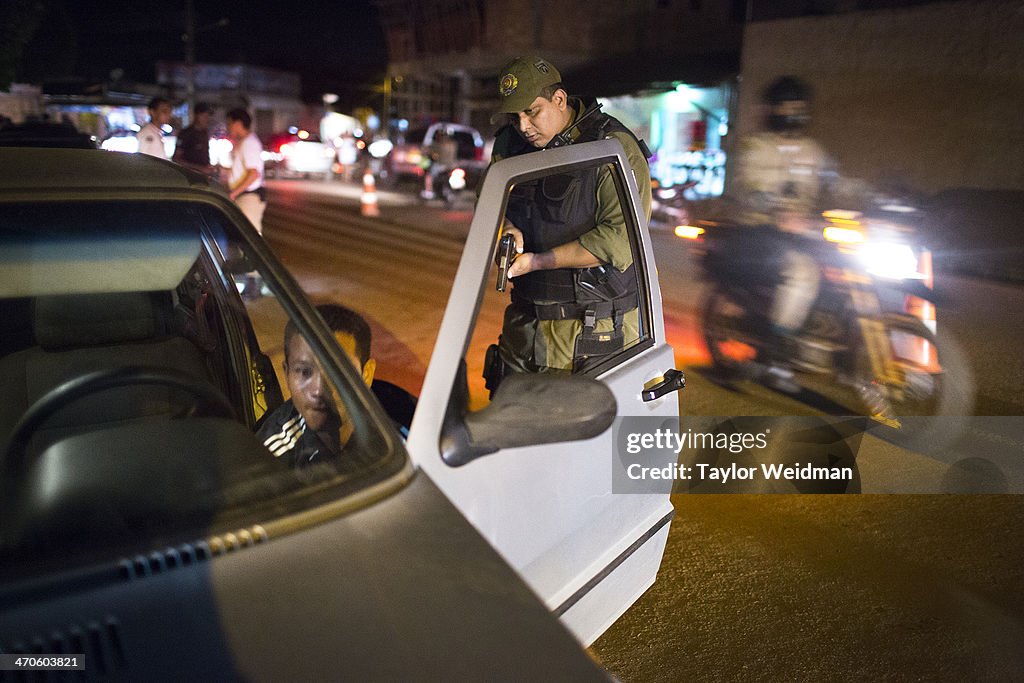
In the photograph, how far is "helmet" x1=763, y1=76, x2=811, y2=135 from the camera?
18.9 ft

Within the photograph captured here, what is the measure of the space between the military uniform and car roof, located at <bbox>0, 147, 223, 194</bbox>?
1.15 meters

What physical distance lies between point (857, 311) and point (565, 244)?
2682 mm

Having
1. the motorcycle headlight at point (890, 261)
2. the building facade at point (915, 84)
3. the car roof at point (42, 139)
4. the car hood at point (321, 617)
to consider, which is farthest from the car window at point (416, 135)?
the car hood at point (321, 617)

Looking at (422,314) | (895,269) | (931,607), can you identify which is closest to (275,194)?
(422,314)

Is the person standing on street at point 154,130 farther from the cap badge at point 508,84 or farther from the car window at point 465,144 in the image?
the car window at point 465,144

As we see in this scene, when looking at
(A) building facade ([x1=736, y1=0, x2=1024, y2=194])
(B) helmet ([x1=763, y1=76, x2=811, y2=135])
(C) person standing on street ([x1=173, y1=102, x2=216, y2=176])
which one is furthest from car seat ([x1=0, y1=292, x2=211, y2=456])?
(A) building facade ([x1=736, y1=0, x2=1024, y2=194])

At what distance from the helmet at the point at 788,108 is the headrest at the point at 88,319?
181 inches

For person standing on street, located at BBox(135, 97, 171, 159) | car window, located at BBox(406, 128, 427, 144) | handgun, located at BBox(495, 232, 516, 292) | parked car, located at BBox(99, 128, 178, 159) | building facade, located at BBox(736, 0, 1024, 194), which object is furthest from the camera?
car window, located at BBox(406, 128, 427, 144)

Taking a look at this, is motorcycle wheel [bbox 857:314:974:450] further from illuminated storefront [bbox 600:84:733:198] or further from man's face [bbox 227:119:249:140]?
illuminated storefront [bbox 600:84:733:198]

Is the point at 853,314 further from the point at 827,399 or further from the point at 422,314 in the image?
the point at 422,314

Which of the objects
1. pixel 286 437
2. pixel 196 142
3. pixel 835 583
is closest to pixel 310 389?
pixel 286 437

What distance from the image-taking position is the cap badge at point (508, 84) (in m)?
3.01

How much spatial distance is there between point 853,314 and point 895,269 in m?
0.35

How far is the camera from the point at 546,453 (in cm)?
205
